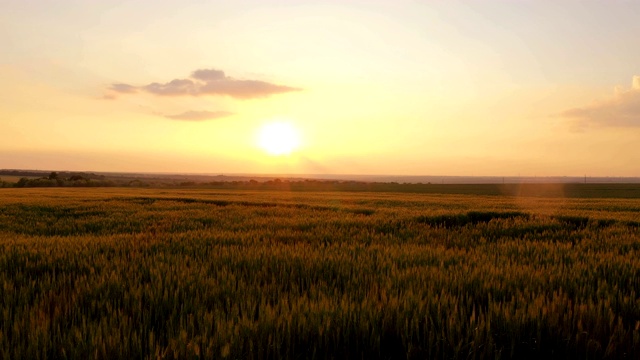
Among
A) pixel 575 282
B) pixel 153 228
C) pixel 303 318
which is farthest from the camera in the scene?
pixel 153 228

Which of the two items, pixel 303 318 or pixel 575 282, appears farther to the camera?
pixel 575 282

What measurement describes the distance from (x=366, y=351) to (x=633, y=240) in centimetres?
819

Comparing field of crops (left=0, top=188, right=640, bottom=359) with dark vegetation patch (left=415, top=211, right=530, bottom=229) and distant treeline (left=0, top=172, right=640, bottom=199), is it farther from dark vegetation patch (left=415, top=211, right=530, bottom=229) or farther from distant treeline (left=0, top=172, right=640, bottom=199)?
distant treeline (left=0, top=172, right=640, bottom=199)

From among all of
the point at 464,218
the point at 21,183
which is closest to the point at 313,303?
the point at 464,218

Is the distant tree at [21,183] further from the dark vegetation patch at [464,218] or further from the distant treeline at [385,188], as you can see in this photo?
the dark vegetation patch at [464,218]

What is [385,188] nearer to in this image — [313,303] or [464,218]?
[464,218]

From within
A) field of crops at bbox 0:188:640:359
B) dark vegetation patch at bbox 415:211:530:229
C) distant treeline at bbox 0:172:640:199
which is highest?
field of crops at bbox 0:188:640:359

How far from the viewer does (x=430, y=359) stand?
8.63 ft

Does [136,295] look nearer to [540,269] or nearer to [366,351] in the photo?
[366,351]

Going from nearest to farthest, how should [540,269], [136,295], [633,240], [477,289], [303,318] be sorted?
[303,318], [136,295], [477,289], [540,269], [633,240]

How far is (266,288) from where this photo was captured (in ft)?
13.6

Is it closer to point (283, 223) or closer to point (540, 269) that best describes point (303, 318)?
Result: point (540, 269)

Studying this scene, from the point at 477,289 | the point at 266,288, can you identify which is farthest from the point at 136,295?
the point at 477,289

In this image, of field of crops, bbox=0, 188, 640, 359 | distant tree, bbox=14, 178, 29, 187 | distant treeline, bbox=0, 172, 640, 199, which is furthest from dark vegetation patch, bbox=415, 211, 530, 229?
distant tree, bbox=14, 178, 29, 187
